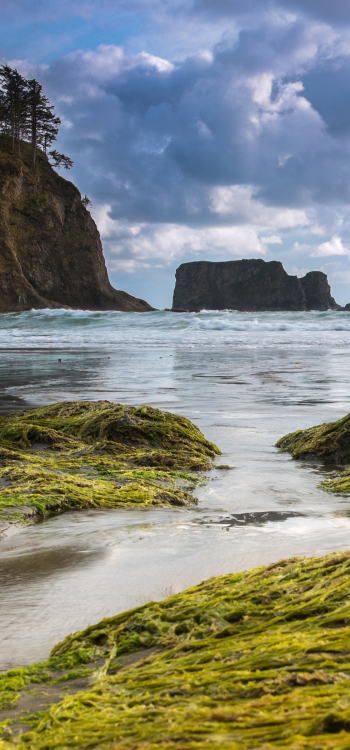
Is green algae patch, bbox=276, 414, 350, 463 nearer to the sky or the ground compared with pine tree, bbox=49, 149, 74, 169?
nearer to the ground

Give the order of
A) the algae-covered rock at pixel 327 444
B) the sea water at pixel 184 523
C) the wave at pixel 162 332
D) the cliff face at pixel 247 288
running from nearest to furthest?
the sea water at pixel 184 523, the algae-covered rock at pixel 327 444, the wave at pixel 162 332, the cliff face at pixel 247 288

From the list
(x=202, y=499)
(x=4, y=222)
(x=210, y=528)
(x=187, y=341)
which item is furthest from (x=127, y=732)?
(x=4, y=222)

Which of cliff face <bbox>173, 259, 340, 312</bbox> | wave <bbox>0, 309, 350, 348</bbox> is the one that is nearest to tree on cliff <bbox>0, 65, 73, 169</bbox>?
wave <bbox>0, 309, 350, 348</bbox>

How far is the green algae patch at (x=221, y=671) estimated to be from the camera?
1.27 meters

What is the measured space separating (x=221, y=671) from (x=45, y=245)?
60504 millimetres

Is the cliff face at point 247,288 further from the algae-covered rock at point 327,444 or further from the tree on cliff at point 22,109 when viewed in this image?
the algae-covered rock at point 327,444

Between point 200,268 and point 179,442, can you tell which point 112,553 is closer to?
point 179,442

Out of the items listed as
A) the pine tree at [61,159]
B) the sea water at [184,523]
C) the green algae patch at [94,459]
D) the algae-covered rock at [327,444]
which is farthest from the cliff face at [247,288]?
the algae-covered rock at [327,444]

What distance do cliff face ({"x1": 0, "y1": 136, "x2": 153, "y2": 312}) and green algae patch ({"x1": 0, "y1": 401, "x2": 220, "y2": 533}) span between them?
47147mm

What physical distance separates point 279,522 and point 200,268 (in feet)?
475

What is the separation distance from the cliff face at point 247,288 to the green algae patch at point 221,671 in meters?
138

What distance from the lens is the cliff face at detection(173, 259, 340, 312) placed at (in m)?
138

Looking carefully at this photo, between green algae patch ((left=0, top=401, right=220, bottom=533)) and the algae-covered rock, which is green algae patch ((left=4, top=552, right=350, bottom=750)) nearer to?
green algae patch ((left=0, top=401, right=220, bottom=533))

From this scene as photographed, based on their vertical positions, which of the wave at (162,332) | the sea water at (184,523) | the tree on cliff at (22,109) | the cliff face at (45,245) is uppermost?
the tree on cliff at (22,109)
